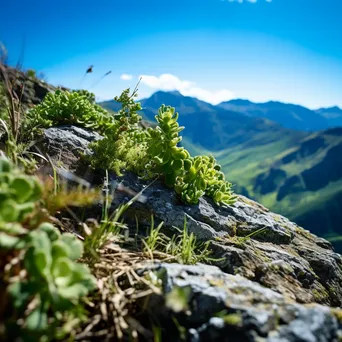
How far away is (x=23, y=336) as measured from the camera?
2055mm

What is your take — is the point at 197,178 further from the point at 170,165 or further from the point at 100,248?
the point at 100,248

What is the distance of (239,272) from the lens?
4.13 metres

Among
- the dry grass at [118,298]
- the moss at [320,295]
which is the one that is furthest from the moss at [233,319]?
the moss at [320,295]

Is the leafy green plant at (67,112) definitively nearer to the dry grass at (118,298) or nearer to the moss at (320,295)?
the dry grass at (118,298)

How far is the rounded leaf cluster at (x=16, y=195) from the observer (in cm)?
226

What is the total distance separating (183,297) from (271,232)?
4091 mm

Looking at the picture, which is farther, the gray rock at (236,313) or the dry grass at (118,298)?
the dry grass at (118,298)

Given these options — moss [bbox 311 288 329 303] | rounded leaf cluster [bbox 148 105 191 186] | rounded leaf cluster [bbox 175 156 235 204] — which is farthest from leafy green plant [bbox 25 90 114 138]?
moss [bbox 311 288 329 303]

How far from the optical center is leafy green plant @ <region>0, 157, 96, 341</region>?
2096 mm

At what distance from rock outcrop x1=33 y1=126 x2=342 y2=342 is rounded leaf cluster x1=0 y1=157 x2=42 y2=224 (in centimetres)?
135

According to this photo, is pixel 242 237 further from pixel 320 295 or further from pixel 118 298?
pixel 118 298

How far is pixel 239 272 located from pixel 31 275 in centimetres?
272

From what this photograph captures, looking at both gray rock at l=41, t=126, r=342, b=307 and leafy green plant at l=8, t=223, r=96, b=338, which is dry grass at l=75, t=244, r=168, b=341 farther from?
gray rock at l=41, t=126, r=342, b=307

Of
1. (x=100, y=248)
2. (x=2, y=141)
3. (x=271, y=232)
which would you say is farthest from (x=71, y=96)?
(x=271, y=232)
